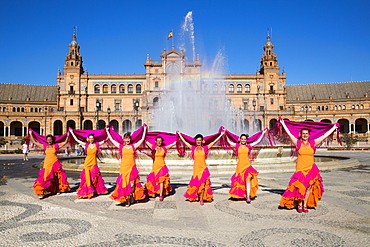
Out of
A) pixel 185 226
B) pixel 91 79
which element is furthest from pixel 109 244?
pixel 91 79

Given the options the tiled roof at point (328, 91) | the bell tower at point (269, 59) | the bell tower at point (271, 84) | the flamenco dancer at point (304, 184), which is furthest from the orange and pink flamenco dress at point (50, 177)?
the tiled roof at point (328, 91)

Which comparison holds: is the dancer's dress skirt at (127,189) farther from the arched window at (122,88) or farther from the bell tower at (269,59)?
the bell tower at (269,59)

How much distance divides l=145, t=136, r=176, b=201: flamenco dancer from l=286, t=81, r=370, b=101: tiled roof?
247 ft

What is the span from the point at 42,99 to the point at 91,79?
14524 millimetres

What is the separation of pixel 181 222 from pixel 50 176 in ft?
14.3

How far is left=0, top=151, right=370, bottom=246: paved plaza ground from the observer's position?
4898 mm

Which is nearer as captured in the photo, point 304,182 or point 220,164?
point 304,182

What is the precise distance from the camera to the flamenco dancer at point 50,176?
26.8 feet

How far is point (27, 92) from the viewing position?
253 ft

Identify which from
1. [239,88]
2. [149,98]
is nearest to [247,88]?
[239,88]

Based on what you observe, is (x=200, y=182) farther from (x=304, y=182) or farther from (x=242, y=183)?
(x=304, y=182)

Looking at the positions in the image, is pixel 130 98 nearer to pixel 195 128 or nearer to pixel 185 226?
pixel 195 128

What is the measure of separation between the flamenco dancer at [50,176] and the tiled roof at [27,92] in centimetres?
7484

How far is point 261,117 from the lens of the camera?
6881cm
